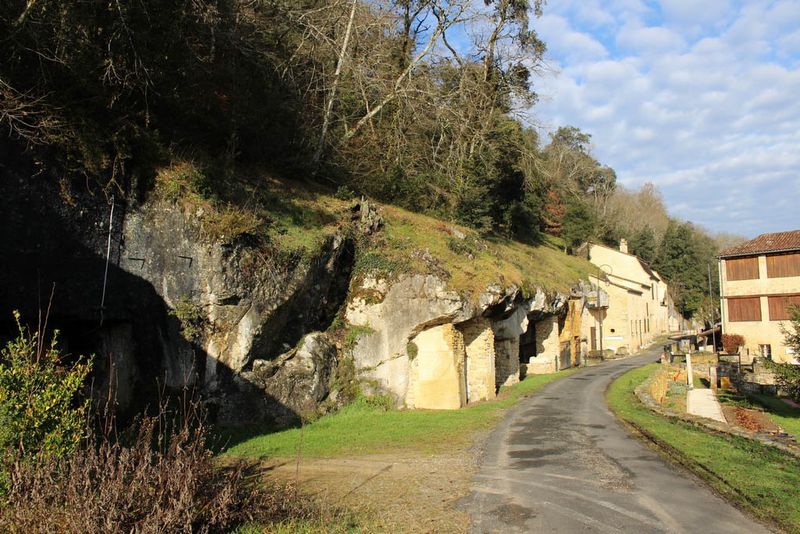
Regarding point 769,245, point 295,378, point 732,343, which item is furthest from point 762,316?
point 295,378

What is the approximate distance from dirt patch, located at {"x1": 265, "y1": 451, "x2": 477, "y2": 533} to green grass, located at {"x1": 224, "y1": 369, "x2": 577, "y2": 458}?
35.1 inches

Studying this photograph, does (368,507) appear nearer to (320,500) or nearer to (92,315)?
(320,500)

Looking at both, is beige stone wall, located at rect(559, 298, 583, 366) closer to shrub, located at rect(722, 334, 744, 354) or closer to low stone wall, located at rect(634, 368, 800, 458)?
shrub, located at rect(722, 334, 744, 354)

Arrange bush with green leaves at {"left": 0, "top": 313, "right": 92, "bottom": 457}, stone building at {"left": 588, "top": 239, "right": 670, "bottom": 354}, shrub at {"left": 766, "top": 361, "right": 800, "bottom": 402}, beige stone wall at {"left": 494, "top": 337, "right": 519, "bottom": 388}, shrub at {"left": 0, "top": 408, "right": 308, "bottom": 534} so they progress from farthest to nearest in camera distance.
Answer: stone building at {"left": 588, "top": 239, "right": 670, "bottom": 354}
beige stone wall at {"left": 494, "top": 337, "right": 519, "bottom": 388}
shrub at {"left": 766, "top": 361, "right": 800, "bottom": 402}
bush with green leaves at {"left": 0, "top": 313, "right": 92, "bottom": 457}
shrub at {"left": 0, "top": 408, "right": 308, "bottom": 534}

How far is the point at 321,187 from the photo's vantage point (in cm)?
2244

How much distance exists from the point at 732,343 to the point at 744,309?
2663mm

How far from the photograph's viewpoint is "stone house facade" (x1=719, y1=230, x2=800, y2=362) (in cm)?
3619

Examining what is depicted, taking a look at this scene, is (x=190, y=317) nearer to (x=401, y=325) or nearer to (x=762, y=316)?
(x=401, y=325)

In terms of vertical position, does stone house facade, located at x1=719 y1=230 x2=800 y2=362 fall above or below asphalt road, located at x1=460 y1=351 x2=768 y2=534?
above

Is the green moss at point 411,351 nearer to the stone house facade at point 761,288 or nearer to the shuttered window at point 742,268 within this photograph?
the stone house facade at point 761,288

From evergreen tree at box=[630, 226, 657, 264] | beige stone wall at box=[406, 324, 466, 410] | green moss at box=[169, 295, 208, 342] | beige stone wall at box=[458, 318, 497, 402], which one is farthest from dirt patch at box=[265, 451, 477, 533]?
evergreen tree at box=[630, 226, 657, 264]

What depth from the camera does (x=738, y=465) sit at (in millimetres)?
10000

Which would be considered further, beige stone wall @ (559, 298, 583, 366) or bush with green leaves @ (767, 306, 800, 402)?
beige stone wall @ (559, 298, 583, 366)

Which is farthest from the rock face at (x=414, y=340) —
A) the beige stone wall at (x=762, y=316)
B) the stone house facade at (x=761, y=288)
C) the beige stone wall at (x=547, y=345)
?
the stone house facade at (x=761, y=288)
